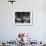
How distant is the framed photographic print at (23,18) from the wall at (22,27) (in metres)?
0.11

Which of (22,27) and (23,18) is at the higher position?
(23,18)

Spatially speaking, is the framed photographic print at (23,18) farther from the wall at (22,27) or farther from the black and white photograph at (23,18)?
the wall at (22,27)

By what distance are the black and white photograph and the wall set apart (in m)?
0.14

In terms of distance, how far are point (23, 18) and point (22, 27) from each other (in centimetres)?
32

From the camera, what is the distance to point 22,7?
188 inches

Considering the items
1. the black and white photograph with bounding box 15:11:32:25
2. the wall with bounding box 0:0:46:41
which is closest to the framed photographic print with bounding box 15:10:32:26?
the black and white photograph with bounding box 15:11:32:25

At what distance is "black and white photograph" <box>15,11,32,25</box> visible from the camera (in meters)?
4.74

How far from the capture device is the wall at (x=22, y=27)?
471cm

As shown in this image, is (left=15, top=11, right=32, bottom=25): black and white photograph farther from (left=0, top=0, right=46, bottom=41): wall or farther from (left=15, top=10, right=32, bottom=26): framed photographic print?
(left=0, top=0, right=46, bottom=41): wall

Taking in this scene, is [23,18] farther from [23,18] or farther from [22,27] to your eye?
[22,27]

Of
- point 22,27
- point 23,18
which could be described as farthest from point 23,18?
point 22,27

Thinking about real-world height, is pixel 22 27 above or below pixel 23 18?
below

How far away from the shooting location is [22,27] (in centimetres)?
477

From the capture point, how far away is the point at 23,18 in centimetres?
479
